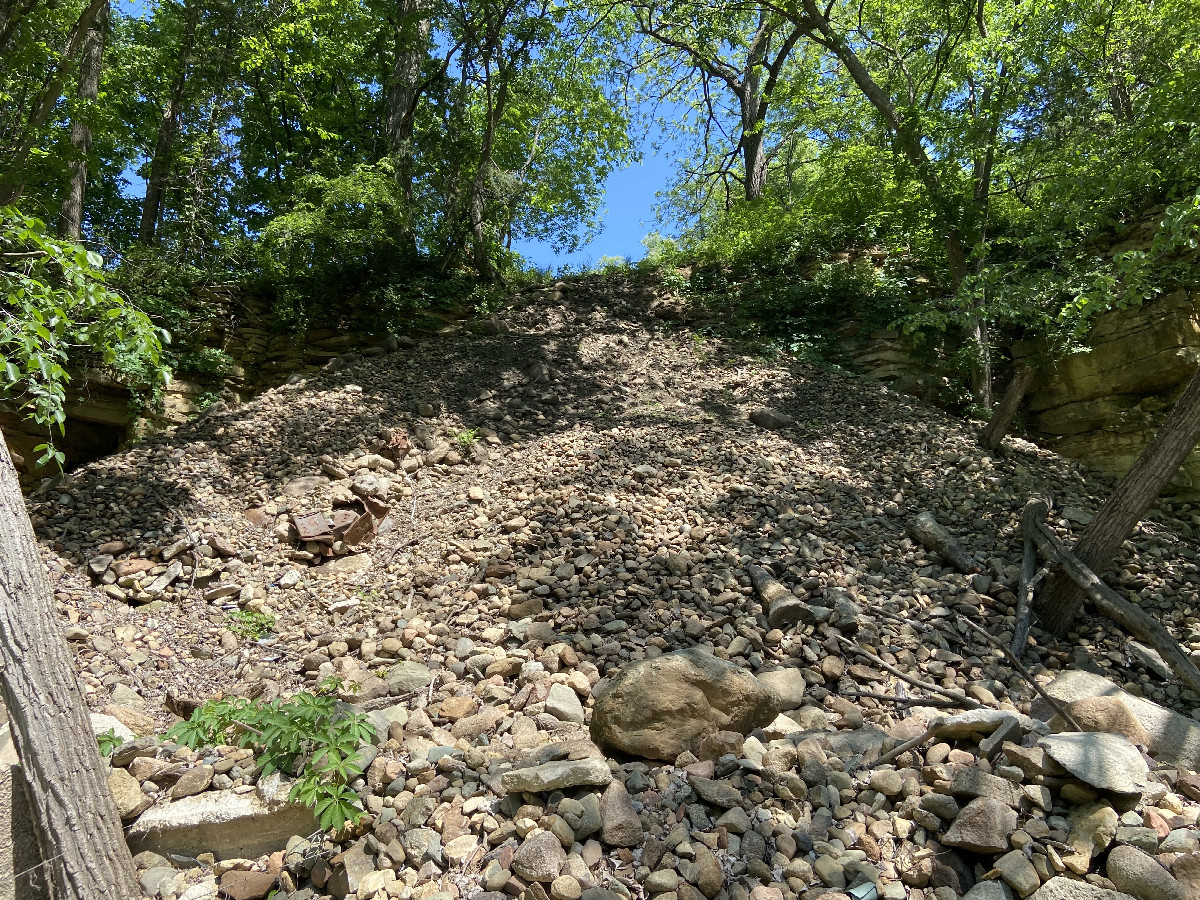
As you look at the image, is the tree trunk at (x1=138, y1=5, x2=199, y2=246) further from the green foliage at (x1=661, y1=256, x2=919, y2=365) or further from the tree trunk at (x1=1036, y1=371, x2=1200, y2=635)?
the tree trunk at (x1=1036, y1=371, x2=1200, y2=635)

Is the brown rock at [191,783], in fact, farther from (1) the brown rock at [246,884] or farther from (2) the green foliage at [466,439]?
(2) the green foliage at [466,439]

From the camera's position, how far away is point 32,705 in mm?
2195

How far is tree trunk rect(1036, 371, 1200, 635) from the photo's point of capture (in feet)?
13.7

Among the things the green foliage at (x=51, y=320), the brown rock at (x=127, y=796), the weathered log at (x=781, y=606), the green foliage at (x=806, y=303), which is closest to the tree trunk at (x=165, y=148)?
the green foliage at (x=51, y=320)

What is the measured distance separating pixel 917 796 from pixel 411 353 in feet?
25.0

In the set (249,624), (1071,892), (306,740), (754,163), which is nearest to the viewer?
(1071,892)

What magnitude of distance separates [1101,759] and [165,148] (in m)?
12.2

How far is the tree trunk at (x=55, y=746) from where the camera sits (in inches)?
85.1

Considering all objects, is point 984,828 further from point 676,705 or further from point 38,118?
point 38,118

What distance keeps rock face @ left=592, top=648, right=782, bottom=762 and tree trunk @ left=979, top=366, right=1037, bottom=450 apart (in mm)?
4876

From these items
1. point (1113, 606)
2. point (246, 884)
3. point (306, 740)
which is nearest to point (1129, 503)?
point (1113, 606)

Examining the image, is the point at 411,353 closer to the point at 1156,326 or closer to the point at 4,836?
the point at 4,836

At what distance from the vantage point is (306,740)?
264 cm

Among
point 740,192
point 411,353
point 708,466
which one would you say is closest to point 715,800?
point 708,466
